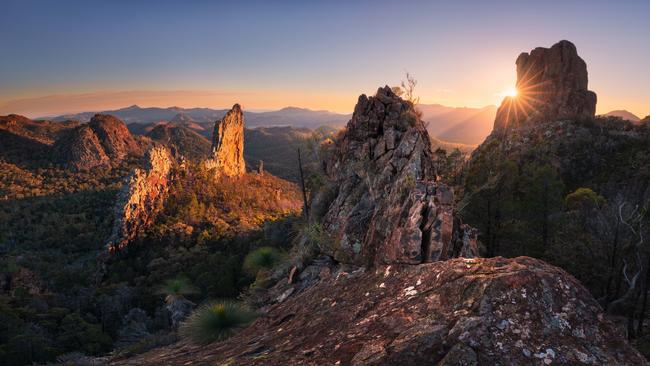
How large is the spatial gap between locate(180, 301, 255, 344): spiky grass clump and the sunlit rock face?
8748cm

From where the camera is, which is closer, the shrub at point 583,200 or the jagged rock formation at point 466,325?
the jagged rock formation at point 466,325

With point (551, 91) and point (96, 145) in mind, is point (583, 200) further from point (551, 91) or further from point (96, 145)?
point (96, 145)

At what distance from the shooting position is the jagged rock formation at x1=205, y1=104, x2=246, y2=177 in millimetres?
146375

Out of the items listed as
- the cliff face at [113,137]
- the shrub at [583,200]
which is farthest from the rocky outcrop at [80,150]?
the shrub at [583,200]

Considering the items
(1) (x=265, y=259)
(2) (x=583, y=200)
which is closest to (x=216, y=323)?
(1) (x=265, y=259)

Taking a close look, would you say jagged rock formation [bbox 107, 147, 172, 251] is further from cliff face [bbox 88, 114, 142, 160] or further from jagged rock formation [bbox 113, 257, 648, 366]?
jagged rock formation [bbox 113, 257, 648, 366]

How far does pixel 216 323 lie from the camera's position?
1073 cm

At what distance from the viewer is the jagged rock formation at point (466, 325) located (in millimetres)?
4168

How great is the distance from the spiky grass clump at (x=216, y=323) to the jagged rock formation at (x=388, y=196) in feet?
13.6

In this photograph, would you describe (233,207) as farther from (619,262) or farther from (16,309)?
(619,262)

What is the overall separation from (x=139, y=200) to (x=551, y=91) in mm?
106358

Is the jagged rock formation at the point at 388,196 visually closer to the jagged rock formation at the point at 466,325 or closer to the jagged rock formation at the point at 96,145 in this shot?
the jagged rock formation at the point at 466,325

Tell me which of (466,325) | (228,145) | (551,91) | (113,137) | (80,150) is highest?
(551,91)

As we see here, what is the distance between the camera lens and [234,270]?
54.4m
